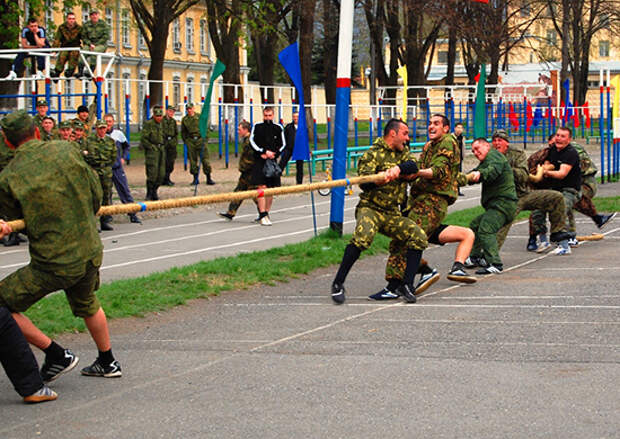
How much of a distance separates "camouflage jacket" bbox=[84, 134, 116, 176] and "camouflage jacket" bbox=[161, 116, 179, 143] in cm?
526

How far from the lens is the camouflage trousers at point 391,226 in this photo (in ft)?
31.3

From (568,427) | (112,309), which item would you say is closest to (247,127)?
(112,309)

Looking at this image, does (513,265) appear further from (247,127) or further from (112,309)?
(247,127)

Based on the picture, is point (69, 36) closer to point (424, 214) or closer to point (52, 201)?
point (424, 214)

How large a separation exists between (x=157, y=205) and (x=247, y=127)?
10.8 meters

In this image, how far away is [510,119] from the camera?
45219 millimetres

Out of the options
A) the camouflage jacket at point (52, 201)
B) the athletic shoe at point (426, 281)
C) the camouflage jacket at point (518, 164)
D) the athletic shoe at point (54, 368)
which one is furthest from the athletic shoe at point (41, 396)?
the camouflage jacket at point (518, 164)

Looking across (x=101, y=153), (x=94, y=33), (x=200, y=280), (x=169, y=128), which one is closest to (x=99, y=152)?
(x=101, y=153)

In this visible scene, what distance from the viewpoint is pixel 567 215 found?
13.7 m

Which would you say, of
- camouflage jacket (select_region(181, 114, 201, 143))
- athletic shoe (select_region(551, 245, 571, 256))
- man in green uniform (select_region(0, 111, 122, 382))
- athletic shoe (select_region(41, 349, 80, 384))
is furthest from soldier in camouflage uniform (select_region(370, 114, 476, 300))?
camouflage jacket (select_region(181, 114, 201, 143))

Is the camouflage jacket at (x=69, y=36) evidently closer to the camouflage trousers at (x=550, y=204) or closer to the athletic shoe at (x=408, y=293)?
the camouflage trousers at (x=550, y=204)

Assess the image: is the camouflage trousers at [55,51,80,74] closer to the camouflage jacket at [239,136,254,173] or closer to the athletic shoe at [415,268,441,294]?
the camouflage jacket at [239,136,254,173]

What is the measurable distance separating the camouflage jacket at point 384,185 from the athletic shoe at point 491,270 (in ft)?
6.85

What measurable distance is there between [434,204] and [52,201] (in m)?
4.88
